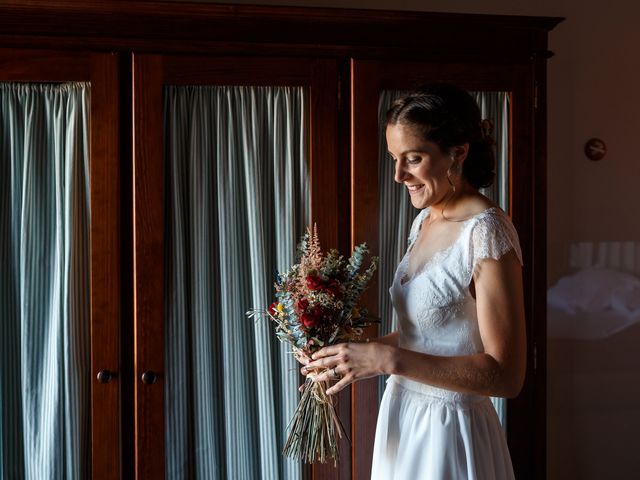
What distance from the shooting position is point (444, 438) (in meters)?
1.72

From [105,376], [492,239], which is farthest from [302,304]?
[105,376]

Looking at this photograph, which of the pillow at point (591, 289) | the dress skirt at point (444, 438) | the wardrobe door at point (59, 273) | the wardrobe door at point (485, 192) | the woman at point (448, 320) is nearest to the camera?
the woman at point (448, 320)

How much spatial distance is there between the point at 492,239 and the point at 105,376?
1.22m

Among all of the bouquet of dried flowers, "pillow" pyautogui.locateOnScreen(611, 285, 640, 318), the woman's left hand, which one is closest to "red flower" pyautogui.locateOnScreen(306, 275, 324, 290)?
the bouquet of dried flowers

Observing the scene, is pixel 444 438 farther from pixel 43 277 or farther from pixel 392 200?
pixel 43 277

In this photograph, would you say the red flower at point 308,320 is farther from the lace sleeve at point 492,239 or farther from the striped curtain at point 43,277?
the striped curtain at point 43,277

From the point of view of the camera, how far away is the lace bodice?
1667 mm

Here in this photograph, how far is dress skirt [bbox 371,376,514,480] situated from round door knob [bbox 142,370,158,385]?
2.46ft

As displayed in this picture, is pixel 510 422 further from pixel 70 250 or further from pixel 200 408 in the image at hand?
pixel 70 250

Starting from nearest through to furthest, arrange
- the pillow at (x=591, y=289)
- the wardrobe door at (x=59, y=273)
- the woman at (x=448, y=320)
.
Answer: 1. the woman at (x=448, y=320)
2. the wardrobe door at (x=59, y=273)
3. the pillow at (x=591, y=289)

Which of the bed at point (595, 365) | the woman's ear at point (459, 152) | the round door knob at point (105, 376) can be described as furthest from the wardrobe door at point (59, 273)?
the bed at point (595, 365)

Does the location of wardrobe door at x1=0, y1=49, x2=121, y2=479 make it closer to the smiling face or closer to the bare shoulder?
the smiling face

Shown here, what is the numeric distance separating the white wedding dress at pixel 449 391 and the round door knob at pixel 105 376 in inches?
34.9

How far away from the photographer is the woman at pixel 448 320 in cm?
161
